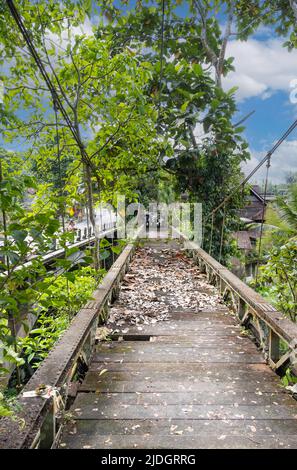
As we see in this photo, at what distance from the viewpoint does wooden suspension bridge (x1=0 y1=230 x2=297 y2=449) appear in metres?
1.50

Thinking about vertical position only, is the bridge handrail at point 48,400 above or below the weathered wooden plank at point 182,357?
above

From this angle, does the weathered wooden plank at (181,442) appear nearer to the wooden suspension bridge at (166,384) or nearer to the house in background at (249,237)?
the wooden suspension bridge at (166,384)

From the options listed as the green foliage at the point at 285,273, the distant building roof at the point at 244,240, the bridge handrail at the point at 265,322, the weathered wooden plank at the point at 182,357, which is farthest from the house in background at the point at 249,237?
the weathered wooden plank at the point at 182,357

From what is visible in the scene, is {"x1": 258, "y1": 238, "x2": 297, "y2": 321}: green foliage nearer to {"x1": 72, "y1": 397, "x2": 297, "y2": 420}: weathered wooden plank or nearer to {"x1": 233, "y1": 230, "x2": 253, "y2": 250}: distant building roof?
{"x1": 72, "y1": 397, "x2": 297, "y2": 420}: weathered wooden plank

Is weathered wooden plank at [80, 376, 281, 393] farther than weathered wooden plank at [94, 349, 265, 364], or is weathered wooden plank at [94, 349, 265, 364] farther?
weathered wooden plank at [94, 349, 265, 364]

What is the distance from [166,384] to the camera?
80.7 inches

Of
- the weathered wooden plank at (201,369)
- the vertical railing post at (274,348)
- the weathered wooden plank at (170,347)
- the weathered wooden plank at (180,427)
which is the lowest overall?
the weathered wooden plank at (170,347)

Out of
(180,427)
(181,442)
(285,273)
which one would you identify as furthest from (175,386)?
(285,273)

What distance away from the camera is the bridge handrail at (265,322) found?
2082 mm

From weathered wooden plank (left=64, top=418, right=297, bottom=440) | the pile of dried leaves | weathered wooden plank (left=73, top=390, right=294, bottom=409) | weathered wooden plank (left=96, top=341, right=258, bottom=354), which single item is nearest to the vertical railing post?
weathered wooden plank (left=96, top=341, right=258, bottom=354)

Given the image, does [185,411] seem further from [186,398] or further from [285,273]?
[285,273]

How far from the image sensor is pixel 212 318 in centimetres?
344

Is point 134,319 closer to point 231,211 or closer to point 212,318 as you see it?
point 212,318

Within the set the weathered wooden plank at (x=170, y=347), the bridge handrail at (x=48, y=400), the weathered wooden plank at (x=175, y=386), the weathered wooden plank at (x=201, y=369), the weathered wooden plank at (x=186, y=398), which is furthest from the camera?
the weathered wooden plank at (x=170, y=347)
